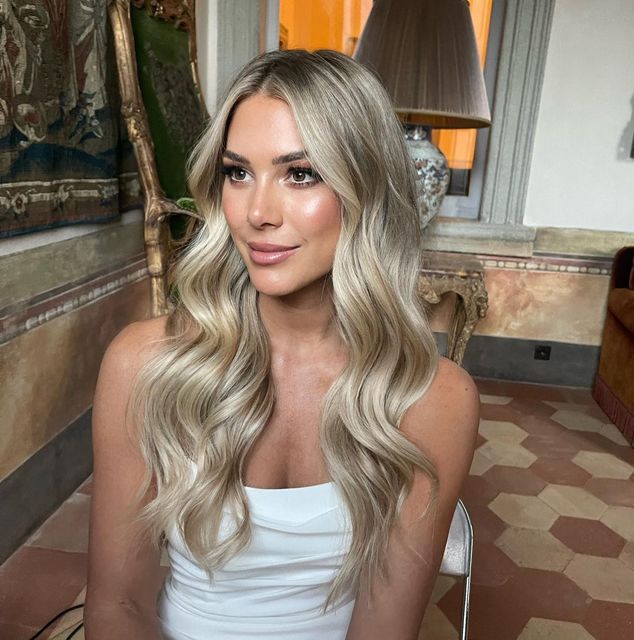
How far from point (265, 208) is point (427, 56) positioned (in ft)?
6.87

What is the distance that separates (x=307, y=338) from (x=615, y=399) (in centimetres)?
289

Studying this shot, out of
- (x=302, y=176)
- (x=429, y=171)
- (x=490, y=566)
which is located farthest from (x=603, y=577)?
(x=429, y=171)

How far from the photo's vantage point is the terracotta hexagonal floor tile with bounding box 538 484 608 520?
248cm

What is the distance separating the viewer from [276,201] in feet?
3.00

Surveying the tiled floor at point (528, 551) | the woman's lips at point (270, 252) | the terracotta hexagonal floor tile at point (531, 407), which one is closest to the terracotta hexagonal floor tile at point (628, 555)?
the tiled floor at point (528, 551)

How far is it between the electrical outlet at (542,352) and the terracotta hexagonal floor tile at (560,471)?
1.12 metres

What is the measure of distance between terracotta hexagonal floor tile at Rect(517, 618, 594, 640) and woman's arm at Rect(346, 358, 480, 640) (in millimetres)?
966

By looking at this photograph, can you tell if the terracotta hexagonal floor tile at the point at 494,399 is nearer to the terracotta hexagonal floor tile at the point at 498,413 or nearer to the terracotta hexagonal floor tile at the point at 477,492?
the terracotta hexagonal floor tile at the point at 498,413

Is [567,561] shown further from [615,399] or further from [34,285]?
[34,285]

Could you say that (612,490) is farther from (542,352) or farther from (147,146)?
(147,146)

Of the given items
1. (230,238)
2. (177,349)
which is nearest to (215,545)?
(177,349)

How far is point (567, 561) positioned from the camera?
2.16 meters

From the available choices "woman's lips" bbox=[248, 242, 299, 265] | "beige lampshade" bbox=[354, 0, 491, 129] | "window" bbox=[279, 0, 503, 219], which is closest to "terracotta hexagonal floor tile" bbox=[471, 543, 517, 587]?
"woman's lips" bbox=[248, 242, 299, 265]

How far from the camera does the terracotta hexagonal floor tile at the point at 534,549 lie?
2.14 meters
